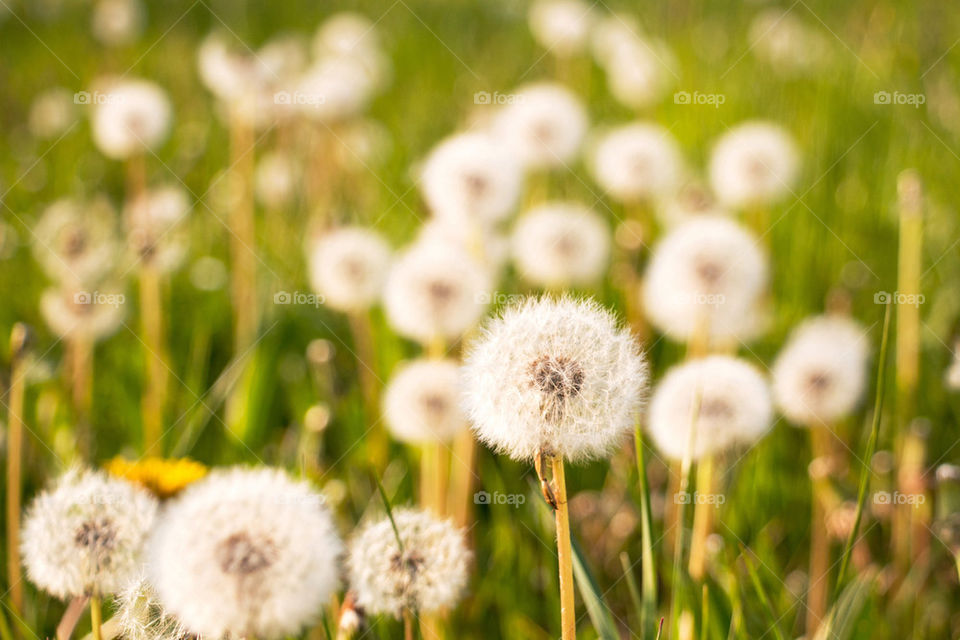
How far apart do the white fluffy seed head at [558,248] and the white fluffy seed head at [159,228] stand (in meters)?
0.94

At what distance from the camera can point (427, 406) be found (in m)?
1.70

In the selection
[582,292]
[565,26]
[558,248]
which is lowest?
[582,292]

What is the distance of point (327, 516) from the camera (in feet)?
2.98

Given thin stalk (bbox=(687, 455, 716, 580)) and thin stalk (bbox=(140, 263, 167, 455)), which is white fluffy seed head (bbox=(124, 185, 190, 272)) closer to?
thin stalk (bbox=(140, 263, 167, 455))

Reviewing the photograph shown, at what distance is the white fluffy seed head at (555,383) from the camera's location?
0.92 m

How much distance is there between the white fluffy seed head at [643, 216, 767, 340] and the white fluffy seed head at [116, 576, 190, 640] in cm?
115

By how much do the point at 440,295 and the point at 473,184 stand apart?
0.30 metres
